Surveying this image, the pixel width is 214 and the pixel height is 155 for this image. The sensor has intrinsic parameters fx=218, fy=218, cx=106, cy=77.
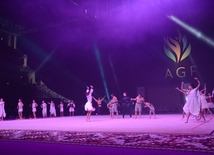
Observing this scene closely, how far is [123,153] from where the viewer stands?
142 inches

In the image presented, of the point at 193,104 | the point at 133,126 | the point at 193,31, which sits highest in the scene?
the point at 193,31

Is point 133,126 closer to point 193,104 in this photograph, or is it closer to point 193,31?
point 193,104

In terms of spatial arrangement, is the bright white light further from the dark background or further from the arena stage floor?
the arena stage floor

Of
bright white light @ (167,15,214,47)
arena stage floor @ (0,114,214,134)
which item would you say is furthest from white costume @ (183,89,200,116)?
bright white light @ (167,15,214,47)

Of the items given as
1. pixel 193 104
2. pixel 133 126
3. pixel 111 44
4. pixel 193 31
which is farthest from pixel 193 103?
pixel 111 44

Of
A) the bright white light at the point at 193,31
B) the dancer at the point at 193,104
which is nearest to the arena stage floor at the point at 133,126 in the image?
the dancer at the point at 193,104

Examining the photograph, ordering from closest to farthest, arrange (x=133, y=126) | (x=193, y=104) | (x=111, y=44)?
(x=133, y=126)
(x=193, y=104)
(x=111, y=44)

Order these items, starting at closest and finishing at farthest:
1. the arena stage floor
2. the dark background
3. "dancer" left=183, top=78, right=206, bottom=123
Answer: the arena stage floor → "dancer" left=183, top=78, right=206, bottom=123 → the dark background

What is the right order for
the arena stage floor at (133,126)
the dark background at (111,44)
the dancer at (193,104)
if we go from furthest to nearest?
the dark background at (111,44), the dancer at (193,104), the arena stage floor at (133,126)

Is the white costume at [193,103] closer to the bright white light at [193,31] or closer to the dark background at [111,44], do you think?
the dark background at [111,44]

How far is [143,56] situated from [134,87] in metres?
3.29

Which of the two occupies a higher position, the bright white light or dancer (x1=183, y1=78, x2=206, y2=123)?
the bright white light

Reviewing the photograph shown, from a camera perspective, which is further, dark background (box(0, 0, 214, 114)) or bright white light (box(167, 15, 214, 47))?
bright white light (box(167, 15, 214, 47))

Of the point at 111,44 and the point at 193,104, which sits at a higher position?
the point at 111,44
